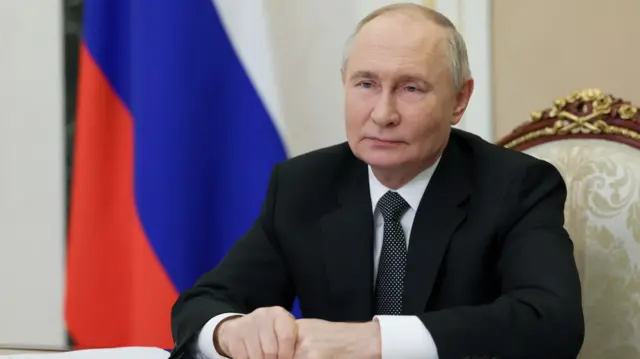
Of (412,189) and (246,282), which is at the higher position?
(412,189)

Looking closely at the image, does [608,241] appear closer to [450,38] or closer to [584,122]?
[584,122]

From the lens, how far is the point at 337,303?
1.52 metres

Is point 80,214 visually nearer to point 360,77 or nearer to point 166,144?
point 166,144

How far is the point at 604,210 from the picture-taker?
1729mm

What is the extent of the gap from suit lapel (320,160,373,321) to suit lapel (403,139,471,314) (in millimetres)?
Answer: 86

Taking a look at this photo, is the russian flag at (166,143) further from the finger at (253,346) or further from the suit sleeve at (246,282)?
the finger at (253,346)

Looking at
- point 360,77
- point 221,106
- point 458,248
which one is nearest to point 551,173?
point 458,248

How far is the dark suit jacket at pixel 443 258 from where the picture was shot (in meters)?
1.27

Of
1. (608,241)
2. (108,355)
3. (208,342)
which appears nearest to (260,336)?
(208,342)

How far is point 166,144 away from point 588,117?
42.9 inches

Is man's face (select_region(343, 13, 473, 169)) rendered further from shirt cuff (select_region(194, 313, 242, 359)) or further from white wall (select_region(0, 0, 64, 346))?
white wall (select_region(0, 0, 64, 346))

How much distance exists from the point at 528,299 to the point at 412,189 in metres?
0.37

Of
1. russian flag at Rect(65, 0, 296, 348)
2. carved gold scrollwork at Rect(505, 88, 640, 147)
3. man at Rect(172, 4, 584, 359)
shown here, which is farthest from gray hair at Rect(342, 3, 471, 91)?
russian flag at Rect(65, 0, 296, 348)

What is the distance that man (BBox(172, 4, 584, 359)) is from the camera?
→ 1331 mm
